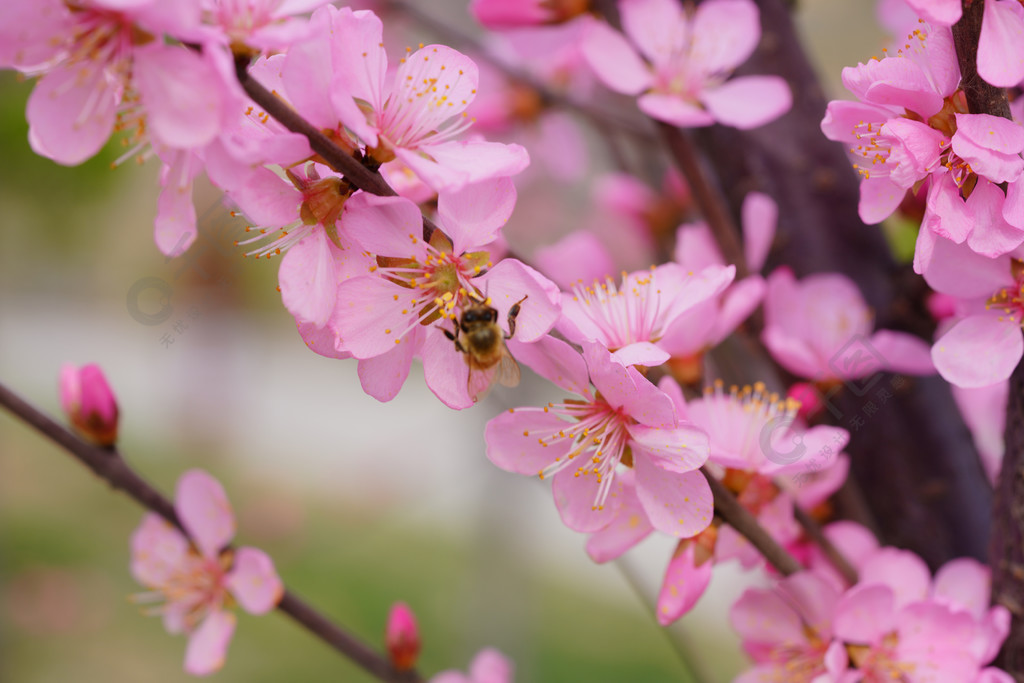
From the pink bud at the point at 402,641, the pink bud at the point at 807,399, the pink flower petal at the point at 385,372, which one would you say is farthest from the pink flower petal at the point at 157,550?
the pink bud at the point at 807,399

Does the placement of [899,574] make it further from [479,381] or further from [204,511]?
[204,511]

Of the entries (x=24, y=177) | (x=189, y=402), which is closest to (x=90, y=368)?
(x=24, y=177)

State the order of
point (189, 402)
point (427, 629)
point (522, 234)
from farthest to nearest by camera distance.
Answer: point (189, 402)
point (427, 629)
point (522, 234)

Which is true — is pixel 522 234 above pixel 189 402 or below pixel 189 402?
above

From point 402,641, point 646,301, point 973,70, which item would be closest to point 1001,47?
point 973,70

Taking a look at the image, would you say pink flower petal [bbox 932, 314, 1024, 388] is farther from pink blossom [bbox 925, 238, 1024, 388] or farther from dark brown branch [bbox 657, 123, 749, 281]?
dark brown branch [bbox 657, 123, 749, 281]

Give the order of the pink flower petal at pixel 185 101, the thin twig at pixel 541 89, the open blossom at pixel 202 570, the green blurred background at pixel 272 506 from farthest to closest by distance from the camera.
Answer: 1. the green blurred background at pixel 272 506
2. the thin twig at pixel 541 89
3. the open blossom at pixel 202 570
4. the pink flower petal at pixel 185 101

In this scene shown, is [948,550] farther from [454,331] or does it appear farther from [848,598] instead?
[454,331]

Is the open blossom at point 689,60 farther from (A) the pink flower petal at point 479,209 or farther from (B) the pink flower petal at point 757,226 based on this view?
(A) the pink flower petal at point 479,209
